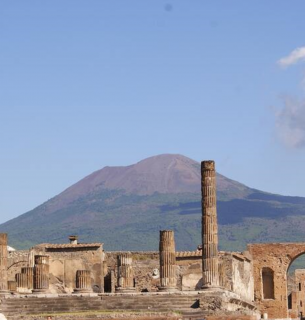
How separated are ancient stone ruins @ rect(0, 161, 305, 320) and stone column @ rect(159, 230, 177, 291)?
0.04 meters

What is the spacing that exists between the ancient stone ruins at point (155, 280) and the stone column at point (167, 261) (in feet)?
0.14

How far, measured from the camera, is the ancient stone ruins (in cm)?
5103

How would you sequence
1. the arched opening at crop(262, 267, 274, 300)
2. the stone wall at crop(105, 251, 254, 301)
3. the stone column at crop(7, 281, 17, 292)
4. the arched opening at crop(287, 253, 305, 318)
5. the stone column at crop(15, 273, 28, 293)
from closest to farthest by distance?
the stone column at crop(7, 281, 17, 292), the stone column at crop(15, 273, 28, 293), the stone wall at crop(105, 251, 254, 301), the arched opening at crop(262, 267, 274, 300), the arched opening at crop(287, 253, 305, 318)

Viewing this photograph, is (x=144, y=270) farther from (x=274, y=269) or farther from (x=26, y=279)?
(x=274, y=269)

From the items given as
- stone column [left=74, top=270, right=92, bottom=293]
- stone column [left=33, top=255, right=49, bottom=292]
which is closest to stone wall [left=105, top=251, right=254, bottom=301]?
stone column [left=74, top=270, right=92, bottom=293]

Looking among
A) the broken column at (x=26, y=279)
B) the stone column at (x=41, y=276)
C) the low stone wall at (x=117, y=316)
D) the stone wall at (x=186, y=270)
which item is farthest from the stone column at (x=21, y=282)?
the low stone wall at (x=117, y=316)

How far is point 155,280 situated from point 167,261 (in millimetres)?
7945

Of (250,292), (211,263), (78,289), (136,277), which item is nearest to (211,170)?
(211,263)

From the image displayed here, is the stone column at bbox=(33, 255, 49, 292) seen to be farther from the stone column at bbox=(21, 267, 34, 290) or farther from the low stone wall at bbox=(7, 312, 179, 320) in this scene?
the low stone wall at bbox=(7, 312, 179, 320)

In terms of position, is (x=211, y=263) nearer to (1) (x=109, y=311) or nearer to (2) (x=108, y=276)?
(1) (x=109, y=311)

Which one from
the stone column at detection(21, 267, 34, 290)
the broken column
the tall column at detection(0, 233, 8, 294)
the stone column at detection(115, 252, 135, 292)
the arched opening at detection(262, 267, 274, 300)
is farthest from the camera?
the arched opening at detection(262, 267, 274, 300)

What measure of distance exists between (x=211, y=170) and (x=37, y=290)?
898cm

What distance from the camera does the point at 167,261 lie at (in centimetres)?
5619

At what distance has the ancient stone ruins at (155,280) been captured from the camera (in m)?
51.0
